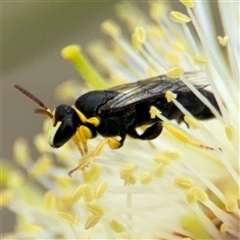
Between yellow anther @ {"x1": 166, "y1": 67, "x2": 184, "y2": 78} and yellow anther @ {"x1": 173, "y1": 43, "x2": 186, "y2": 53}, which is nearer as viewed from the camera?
yellow anther @ {"x1": 166, "y1": 67, "x2": 184, "y2": 78}

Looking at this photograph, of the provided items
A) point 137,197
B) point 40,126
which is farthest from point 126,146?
point 40,126

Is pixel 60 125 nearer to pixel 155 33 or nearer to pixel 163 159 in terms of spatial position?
pixel 163 159

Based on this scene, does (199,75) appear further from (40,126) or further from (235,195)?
(40,126)

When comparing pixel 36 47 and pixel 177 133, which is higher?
pixel 36 47

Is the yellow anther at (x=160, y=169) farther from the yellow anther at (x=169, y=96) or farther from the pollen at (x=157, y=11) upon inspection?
the pollen at (x=157, y=11)

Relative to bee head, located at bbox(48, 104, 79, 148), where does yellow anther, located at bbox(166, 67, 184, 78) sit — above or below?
below

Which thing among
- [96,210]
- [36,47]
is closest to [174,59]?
[96,210]

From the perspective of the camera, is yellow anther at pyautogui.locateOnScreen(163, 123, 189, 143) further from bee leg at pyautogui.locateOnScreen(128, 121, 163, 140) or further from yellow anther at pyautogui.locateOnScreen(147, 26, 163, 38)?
yellow anther at pyautogui.locateOnScreen(147, 26, 163, 38)

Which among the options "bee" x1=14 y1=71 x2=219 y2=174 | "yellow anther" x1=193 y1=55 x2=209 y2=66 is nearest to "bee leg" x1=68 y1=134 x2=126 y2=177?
"bee" x1=14 y1=71 x2=219 y2=174
